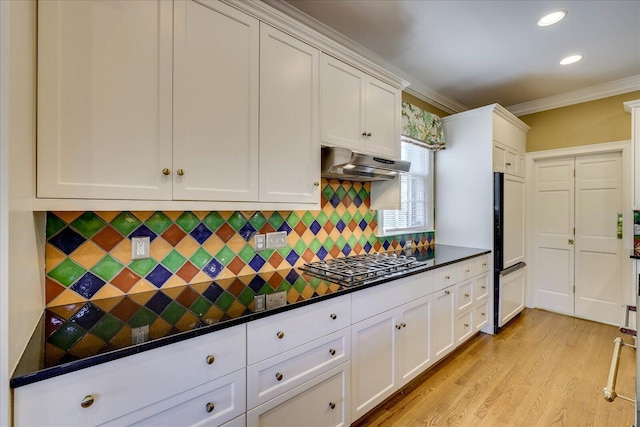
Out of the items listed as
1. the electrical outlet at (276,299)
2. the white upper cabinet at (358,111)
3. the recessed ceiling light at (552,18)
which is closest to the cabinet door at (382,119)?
the white upper cabinet at (358,111)

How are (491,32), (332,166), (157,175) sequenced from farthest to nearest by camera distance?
(491,32) < (332,166) < (157,175)

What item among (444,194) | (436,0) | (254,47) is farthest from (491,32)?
(254,47)

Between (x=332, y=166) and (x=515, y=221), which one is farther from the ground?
(x=332, y=166)

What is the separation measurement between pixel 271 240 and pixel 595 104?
4.00 m

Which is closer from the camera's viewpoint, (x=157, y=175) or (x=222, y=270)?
(x=157, y=175)

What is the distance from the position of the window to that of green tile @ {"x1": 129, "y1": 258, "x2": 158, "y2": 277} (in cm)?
202

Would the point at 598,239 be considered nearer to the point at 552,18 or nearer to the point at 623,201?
the point at 623,201

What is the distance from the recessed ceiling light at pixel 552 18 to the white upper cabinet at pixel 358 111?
1084 mm

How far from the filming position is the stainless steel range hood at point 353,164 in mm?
1824

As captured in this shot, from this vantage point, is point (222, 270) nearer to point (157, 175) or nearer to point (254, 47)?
point (157, 175)

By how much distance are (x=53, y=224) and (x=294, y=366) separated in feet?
3.96

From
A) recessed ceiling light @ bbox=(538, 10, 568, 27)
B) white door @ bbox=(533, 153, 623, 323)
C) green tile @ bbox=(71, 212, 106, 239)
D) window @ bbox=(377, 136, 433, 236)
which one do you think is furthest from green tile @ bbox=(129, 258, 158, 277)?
white door @ bbox=(533, 153, 623, 323)

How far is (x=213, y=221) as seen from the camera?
5.50ft

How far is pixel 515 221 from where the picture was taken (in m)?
3.38
